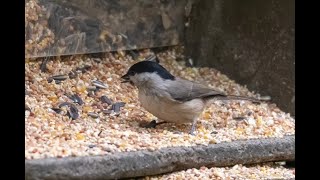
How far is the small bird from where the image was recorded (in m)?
5.35

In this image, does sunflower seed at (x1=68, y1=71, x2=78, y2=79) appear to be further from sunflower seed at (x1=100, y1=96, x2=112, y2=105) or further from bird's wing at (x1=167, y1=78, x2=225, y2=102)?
bird's wing at (x1=167, y1=78, x2=225, y2=102)

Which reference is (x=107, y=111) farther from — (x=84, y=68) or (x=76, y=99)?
(x=84, y=68)

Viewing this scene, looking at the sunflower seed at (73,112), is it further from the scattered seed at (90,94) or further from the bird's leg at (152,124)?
the bird's leg at (152,124)

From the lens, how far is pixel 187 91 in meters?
5.43

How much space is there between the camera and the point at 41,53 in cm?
586

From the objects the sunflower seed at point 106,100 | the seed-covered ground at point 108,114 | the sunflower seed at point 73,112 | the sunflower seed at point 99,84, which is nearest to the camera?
the seed-covered ground at point 108,114

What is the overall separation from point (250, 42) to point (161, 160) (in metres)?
1.83

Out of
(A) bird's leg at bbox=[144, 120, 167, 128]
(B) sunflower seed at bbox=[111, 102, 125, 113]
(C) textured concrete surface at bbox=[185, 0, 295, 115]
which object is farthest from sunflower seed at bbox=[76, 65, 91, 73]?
(C) textured concrete surface at bbox=[185, 0, 295, 115]

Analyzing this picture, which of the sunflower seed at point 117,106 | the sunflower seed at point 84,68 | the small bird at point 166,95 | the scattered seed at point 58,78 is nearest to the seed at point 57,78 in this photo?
the scattered seed at point 58,78

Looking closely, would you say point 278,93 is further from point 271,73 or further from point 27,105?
point 27,105

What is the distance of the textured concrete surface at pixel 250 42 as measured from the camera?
598 cm
